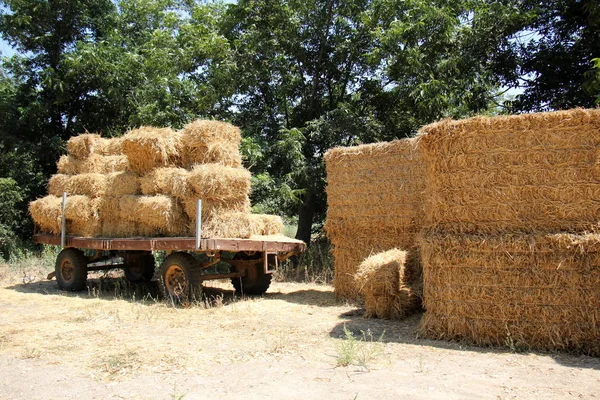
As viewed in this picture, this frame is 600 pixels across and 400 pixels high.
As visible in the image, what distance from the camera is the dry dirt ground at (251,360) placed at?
4258mm

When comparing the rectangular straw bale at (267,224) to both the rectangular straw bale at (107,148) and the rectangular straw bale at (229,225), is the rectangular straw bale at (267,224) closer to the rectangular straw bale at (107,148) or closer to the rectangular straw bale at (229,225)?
the rectangular straw bale at (229,225)

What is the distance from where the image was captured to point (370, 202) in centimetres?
855

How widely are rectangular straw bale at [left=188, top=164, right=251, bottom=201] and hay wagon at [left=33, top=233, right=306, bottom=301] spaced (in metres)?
0.77

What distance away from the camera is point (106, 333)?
6.45 meters

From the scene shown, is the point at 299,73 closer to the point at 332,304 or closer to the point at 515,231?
the point at 332,304

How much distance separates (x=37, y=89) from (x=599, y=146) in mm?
16484

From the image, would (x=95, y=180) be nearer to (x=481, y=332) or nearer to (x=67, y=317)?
(x=67, y=317)

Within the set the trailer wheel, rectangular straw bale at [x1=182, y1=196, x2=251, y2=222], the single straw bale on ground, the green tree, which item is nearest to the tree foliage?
the green tree

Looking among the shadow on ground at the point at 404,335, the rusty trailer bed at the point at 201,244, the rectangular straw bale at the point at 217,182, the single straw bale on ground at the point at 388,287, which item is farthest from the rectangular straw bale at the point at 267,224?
the single straw bale on ground at the point at 388,287

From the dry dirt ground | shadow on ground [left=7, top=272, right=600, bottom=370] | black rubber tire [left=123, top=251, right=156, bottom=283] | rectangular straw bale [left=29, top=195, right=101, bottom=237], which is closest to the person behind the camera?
the dry dirt ground

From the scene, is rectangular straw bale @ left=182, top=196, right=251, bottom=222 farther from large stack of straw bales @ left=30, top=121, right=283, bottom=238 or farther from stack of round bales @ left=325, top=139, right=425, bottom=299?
stack of round bales @ left=325, top=139, right=425, bottom=299

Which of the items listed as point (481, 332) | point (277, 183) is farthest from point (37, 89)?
point (481, 332)

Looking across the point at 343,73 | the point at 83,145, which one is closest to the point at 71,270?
the point at 83,145

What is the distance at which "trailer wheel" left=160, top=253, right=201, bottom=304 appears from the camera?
8344 millimetres
